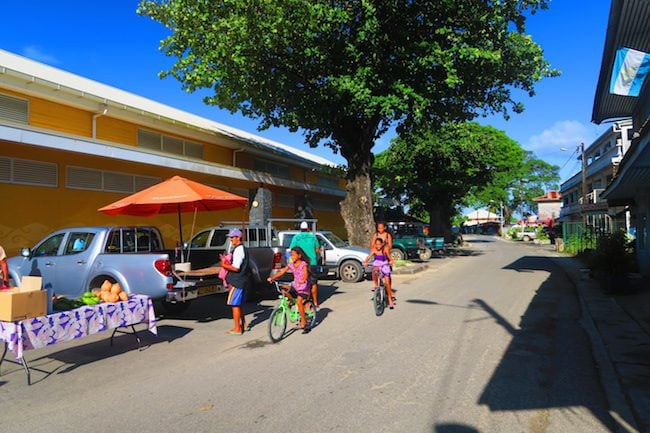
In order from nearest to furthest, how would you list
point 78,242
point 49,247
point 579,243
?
point 78,242, point 49,247, point 579,243

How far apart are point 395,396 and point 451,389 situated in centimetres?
67

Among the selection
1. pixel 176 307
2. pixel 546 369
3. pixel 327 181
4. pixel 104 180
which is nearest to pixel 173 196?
pixel 176 307

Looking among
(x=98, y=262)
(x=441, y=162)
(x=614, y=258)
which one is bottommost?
(x=614, y=258)

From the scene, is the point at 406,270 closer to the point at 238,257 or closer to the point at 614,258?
the point at 614,258

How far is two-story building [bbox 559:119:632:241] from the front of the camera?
2786 cm

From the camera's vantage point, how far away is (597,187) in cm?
4322

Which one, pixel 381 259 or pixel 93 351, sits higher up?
pixel 381 259

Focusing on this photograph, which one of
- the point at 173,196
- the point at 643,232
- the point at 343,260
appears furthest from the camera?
the point at 343,260

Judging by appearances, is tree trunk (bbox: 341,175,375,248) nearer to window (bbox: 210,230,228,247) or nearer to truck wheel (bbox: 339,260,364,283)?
truck wheel (bbox: 339,260,364,283)

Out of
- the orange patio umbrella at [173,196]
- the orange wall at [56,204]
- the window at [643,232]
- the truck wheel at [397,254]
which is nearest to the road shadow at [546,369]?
the orange patio umbrella at [173,196]

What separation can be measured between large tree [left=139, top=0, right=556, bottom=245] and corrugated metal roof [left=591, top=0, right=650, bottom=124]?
321 centimetres

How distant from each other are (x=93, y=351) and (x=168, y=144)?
39.5 ft

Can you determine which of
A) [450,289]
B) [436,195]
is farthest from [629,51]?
[436,195]

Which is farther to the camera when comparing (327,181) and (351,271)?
(327,181)
